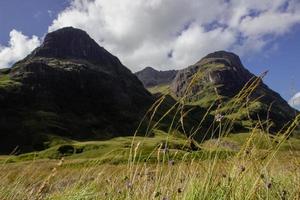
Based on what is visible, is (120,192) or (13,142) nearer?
(120,192)

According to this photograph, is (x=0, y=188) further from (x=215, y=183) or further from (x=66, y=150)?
(x=66, y=150)

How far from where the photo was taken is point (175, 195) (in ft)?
15.3

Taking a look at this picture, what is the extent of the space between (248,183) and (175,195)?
121cm

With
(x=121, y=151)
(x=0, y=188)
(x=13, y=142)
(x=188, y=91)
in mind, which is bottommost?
(x=0, y=188)

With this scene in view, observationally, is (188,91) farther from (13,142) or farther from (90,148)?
(13,142)

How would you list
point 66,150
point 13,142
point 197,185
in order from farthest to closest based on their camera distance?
point 13,142
point 66,150
point 197,185

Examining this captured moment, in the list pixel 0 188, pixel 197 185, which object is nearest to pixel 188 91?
pixel 197 185

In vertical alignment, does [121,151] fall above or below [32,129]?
below

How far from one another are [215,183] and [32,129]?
19863 cm

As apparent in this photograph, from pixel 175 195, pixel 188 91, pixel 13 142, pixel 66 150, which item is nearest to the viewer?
pixel 188 91

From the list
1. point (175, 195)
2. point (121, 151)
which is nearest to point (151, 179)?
point (121, 151)

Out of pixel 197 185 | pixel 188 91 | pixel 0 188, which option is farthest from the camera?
pixel 0 188

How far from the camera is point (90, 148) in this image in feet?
523

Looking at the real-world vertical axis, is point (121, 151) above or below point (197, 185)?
above
